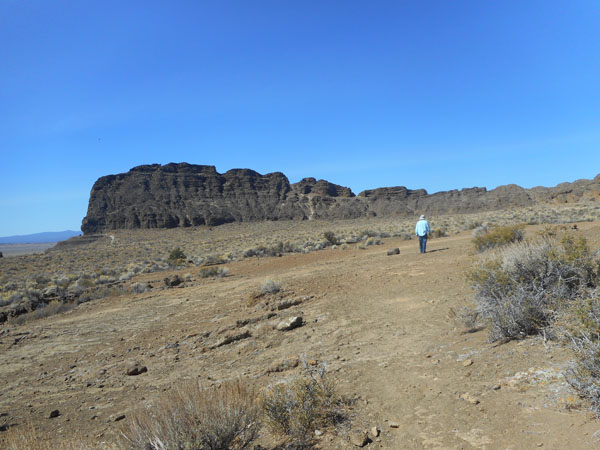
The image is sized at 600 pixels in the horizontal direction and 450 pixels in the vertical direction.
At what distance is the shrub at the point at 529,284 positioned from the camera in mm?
4516

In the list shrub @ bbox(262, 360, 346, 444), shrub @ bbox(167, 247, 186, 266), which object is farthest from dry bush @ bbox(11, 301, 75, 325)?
shrub @ bbox(262, 360, 346, 444)

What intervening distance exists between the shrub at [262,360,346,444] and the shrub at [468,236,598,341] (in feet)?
8.02

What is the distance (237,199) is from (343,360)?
302 ft

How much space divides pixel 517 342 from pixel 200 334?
6336 mm

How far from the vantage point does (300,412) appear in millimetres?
3625

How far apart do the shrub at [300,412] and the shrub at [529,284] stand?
8.02 ft

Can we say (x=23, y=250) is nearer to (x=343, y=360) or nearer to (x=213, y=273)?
(x=213, y=273)

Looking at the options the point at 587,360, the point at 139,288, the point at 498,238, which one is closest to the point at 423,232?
the point at 498,238

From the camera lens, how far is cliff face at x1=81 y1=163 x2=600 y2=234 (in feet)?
271

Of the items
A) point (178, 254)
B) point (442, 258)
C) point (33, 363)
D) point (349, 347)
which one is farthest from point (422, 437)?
point (178, 254)

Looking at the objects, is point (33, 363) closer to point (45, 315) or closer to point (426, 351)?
point (45, 315)

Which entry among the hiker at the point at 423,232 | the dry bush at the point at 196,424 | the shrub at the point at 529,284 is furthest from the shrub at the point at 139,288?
the shrub at the point at 529,284

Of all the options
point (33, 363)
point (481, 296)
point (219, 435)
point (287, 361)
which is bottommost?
point (33, 363)

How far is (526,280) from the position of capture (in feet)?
17.3
